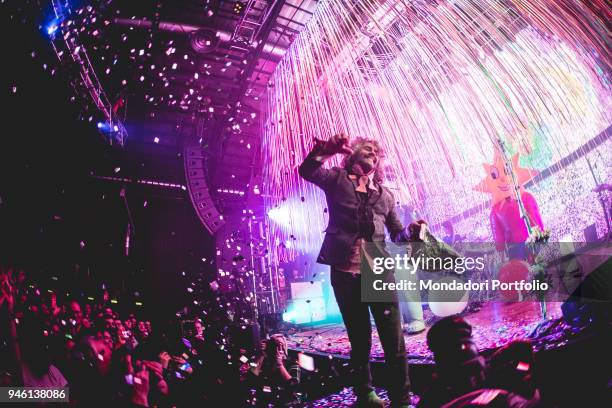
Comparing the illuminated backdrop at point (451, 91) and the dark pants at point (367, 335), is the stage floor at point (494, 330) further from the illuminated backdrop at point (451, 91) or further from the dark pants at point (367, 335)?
the illuminated backdrop at point (451, 91)

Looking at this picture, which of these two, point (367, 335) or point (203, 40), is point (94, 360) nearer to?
point (367, 335)

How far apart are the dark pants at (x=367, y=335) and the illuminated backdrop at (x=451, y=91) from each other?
266cm

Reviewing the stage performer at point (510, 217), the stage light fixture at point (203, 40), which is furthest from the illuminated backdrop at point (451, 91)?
the stage light fixture at point (203, 40)

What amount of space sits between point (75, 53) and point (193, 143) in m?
2.88

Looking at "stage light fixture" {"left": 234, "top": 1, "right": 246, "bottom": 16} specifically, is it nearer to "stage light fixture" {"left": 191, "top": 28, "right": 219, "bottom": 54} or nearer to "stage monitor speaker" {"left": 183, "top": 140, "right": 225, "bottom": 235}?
"stage light fixture" {"left": 191, "top": 28, "right": 219, "bottom": 54}

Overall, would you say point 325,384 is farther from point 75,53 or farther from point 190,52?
point 190,52

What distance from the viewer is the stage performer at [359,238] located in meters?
2.15

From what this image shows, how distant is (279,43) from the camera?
7305 mm

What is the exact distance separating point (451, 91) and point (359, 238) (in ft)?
9.24

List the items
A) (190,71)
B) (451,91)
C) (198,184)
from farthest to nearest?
(190,71) → (198,184) → (451,91)

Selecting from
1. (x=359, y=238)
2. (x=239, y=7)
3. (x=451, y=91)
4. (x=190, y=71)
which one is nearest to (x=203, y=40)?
(x=239, y=7)

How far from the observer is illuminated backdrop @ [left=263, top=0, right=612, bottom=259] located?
3.32m

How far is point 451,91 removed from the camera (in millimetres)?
4207

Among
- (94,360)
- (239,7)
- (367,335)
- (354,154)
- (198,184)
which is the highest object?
(239,7)
